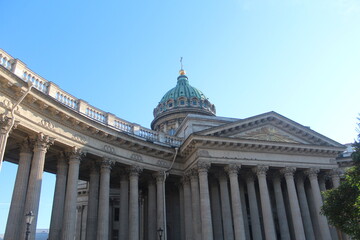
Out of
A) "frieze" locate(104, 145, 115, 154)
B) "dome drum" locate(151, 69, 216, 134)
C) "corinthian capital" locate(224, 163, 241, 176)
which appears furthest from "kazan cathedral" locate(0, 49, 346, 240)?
"dome drum" locate(151, 69, 216, 134)

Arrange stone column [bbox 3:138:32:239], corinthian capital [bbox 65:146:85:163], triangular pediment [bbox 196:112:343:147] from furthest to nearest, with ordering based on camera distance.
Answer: triangular pediment [bbox 196:112:343:147] < corinthian capital [bbox 65:146:85:163] < stone column [bbox 3:138:32:239]

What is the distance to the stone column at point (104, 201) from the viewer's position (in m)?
24.1

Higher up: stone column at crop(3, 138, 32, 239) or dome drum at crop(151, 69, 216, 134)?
dome drum at crop(151, 69, 216, 134)

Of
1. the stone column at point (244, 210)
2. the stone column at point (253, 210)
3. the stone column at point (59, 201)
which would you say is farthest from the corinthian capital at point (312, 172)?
the stone column at point (59, 201)

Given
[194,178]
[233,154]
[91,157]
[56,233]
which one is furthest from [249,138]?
[56,233]

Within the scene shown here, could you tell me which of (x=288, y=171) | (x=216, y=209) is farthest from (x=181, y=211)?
(x=288, y=171)

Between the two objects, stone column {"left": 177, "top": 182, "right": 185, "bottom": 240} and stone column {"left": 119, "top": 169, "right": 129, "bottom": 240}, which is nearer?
stone column {"left": 119, "top": 169, "right": 129, "bottom": 240}

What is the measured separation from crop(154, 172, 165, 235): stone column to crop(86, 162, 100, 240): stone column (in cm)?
516

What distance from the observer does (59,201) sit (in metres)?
22.9

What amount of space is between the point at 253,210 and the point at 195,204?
18.6 feet

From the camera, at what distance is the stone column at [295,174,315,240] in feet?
102

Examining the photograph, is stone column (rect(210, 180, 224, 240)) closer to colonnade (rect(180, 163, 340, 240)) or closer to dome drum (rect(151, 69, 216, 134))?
colonnade (rect(180, 163, 340, 240))

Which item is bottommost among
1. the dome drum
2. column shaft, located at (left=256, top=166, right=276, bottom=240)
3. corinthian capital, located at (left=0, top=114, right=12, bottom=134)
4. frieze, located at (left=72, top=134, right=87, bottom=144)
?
column shaft, located at (left=256, top=166, right=276, bottom=240)

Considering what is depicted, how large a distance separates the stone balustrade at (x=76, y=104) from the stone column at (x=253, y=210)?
7441 mm
